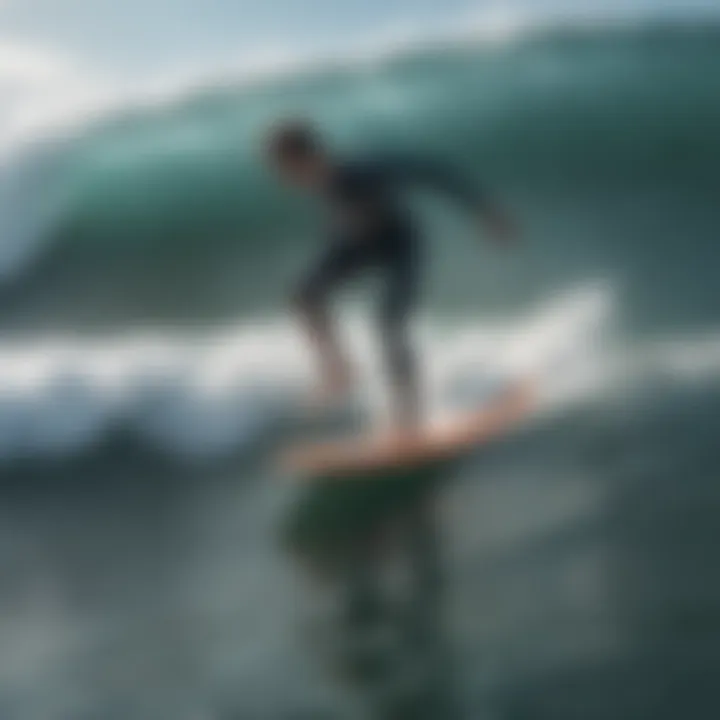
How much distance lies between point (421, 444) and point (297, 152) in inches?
16.5

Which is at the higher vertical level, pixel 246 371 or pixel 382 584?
pixel 246 371

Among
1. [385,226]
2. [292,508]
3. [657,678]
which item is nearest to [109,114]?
[385,226]

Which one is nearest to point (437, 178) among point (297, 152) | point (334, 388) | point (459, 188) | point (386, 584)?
point (459, 188)

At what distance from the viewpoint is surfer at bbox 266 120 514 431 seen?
1.77 m

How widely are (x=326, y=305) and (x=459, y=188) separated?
234 mm

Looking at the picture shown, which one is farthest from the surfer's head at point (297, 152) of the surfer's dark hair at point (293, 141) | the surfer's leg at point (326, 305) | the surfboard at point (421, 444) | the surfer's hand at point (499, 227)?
the surfboard at point (421, 444)

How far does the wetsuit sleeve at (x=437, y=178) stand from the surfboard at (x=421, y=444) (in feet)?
0.84

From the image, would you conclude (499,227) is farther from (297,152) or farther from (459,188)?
(297,152)

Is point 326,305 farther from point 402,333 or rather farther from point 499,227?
point 499,227

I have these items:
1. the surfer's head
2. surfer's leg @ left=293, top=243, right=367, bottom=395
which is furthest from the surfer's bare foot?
the surfer's head

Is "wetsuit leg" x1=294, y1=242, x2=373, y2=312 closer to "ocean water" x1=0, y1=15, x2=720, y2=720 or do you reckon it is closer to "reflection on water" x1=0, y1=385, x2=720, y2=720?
"ocean water" x1=0, y1=15, x2=720, y2=720

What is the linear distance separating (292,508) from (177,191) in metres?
0.46

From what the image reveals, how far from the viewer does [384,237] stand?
1.77 m

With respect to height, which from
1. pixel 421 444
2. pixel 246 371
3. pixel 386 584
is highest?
pixel 246 371
